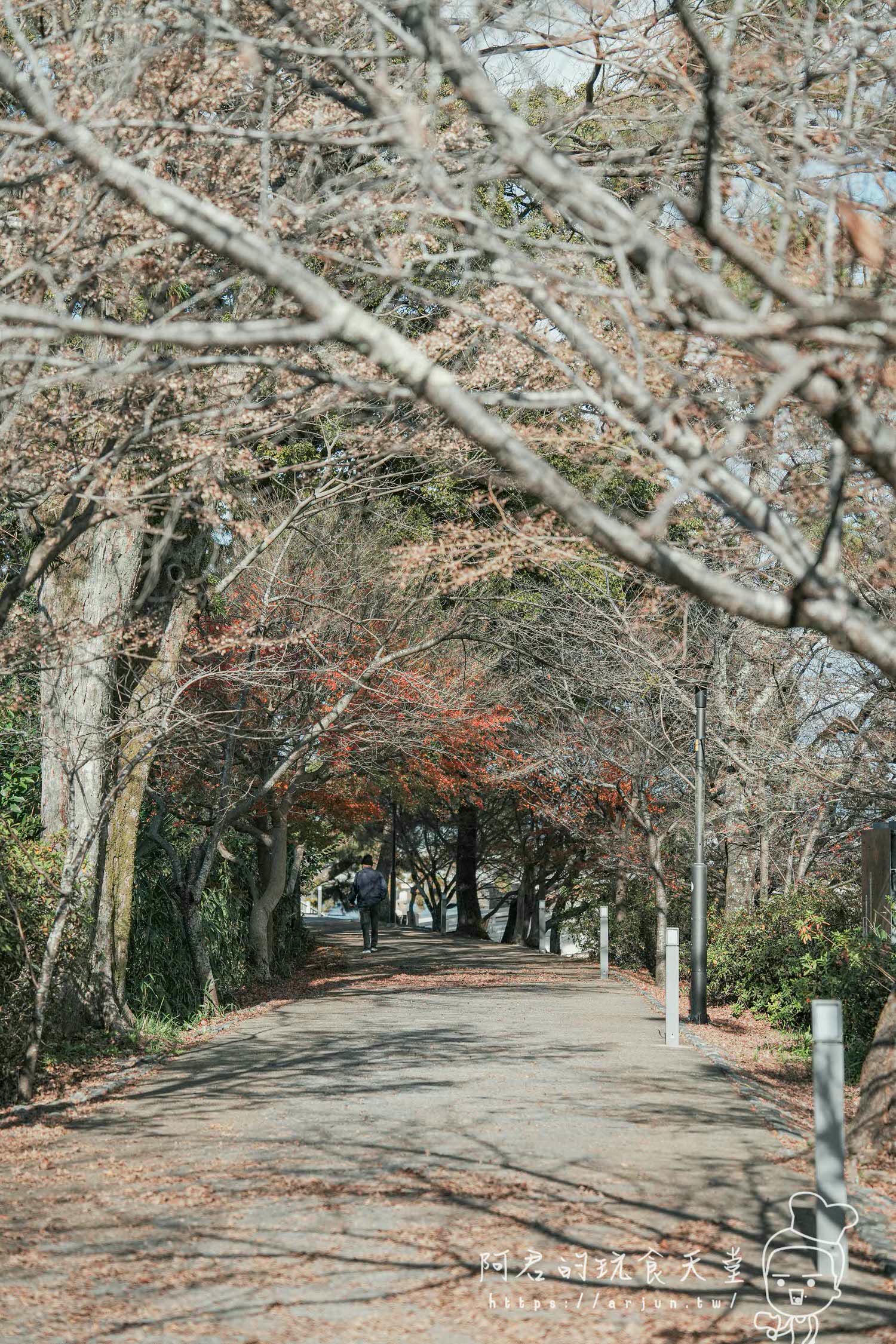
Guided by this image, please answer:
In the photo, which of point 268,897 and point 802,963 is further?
point 268,897

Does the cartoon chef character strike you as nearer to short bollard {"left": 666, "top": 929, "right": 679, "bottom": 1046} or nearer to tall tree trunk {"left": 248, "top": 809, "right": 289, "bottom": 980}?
short bollard {"left": 666, "top": 929, "right": 679, "bottom": 1046}

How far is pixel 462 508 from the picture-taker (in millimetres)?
23625

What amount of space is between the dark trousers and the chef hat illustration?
22073 millimetres

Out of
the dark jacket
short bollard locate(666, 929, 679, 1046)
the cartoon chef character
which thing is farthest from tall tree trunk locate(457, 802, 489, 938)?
the cartoon chef character

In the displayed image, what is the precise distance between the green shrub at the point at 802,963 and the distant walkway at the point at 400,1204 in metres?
1.79

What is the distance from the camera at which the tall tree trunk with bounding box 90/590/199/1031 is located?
1305 centimetres

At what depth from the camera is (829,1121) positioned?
6090 millimetres

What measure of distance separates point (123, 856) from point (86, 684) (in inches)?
71.2

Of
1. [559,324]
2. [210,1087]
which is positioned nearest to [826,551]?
[559,324]

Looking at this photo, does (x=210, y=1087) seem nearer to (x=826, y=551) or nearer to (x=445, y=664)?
(x=826, y=551)

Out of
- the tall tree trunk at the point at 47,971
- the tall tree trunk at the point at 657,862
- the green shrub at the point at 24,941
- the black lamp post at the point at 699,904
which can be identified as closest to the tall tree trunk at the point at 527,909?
the tall tree trunk at the point at 657,862

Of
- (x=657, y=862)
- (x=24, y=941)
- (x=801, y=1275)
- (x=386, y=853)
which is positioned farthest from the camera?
(x=386, y=853)

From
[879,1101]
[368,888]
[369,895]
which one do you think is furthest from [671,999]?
[369,895]

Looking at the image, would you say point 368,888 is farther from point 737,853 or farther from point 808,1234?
point 808,1234
